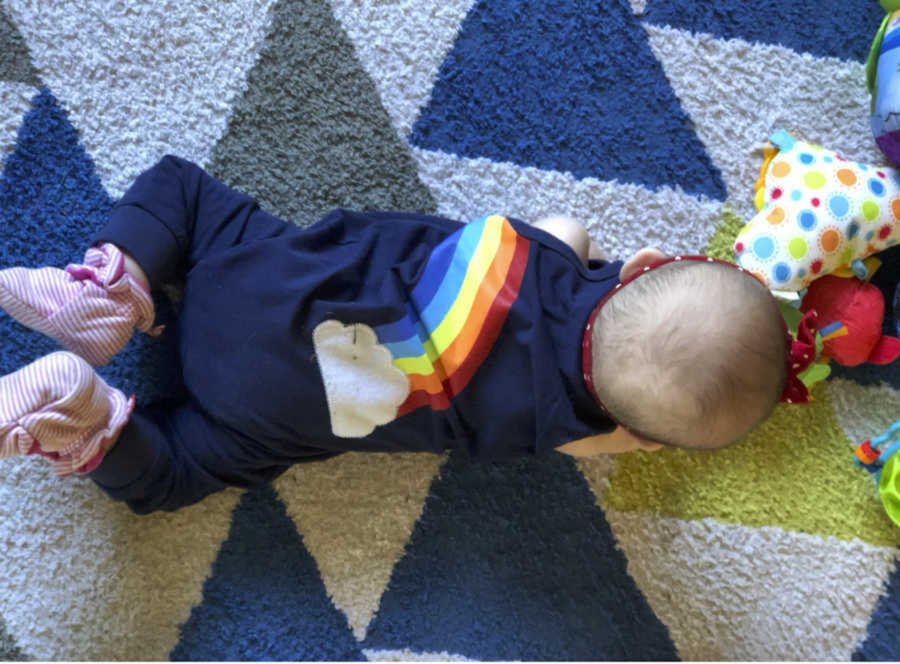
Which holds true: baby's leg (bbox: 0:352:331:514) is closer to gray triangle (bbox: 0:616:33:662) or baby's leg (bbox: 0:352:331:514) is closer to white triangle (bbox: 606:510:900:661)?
gray triangle (bbox: 0:616:33:662)

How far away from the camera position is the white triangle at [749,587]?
88cm

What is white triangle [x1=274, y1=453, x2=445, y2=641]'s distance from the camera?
0.87m

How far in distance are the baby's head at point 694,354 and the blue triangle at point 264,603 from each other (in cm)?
45

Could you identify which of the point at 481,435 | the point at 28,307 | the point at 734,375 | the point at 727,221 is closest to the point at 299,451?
the point at 481,435

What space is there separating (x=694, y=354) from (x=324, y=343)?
1.19 ft

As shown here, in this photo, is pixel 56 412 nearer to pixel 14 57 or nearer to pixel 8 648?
pixel 8 648

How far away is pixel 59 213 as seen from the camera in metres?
0.85

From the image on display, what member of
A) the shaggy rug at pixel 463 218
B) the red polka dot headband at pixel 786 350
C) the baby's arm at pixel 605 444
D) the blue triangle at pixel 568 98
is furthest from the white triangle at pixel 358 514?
the blue triangle at pixel 568 98

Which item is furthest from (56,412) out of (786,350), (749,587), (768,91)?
(768,91)

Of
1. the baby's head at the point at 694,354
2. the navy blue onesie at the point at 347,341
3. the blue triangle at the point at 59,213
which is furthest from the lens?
the blue triangle at the point at 59,213

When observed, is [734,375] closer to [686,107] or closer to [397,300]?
[397,300]

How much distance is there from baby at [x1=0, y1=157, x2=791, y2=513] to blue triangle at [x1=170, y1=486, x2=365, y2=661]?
0.32 feet

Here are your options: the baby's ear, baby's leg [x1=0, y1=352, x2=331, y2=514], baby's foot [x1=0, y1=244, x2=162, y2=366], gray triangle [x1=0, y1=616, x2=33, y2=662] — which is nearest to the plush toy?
the baby's ear

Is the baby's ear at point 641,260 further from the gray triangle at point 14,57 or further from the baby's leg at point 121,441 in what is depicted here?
the gray triangle at point 14,57
